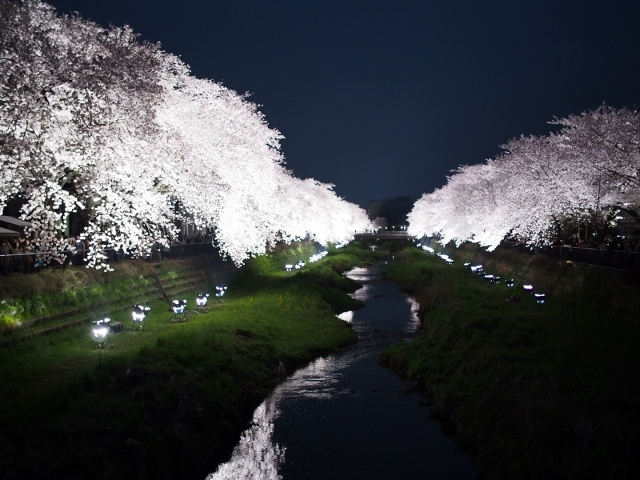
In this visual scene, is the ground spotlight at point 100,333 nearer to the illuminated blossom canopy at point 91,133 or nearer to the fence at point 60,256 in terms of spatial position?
the illuminated blossom canopy at point 91,133

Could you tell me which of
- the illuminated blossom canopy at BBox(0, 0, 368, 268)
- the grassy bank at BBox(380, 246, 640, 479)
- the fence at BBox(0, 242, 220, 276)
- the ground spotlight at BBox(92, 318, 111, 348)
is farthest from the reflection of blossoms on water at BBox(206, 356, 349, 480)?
the fence at BBox(0, 242, 220, 276)

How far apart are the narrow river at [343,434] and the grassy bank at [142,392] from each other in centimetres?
61

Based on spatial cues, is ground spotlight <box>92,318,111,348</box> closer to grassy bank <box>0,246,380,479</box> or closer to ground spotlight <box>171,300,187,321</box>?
grassy bank <box>0,246,380,479</box>

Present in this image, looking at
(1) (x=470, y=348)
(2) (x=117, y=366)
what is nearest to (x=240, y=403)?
(2) (x=117, y=366)

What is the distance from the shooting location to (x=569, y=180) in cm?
2955

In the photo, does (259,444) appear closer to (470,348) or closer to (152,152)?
(470,348)

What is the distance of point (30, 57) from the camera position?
49.2 ft

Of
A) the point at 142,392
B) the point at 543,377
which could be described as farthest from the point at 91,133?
the point at 543,377

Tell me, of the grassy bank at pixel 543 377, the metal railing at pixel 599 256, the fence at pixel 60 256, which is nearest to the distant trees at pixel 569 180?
the metal railing at pixel 599 256

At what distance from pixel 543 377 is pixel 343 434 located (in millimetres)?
5044

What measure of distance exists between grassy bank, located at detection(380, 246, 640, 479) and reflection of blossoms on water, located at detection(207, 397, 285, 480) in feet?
14.6

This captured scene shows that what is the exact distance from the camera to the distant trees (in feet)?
86.7

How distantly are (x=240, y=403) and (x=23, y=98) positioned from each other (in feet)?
31.9

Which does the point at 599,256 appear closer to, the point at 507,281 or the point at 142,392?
the point at 507,281
